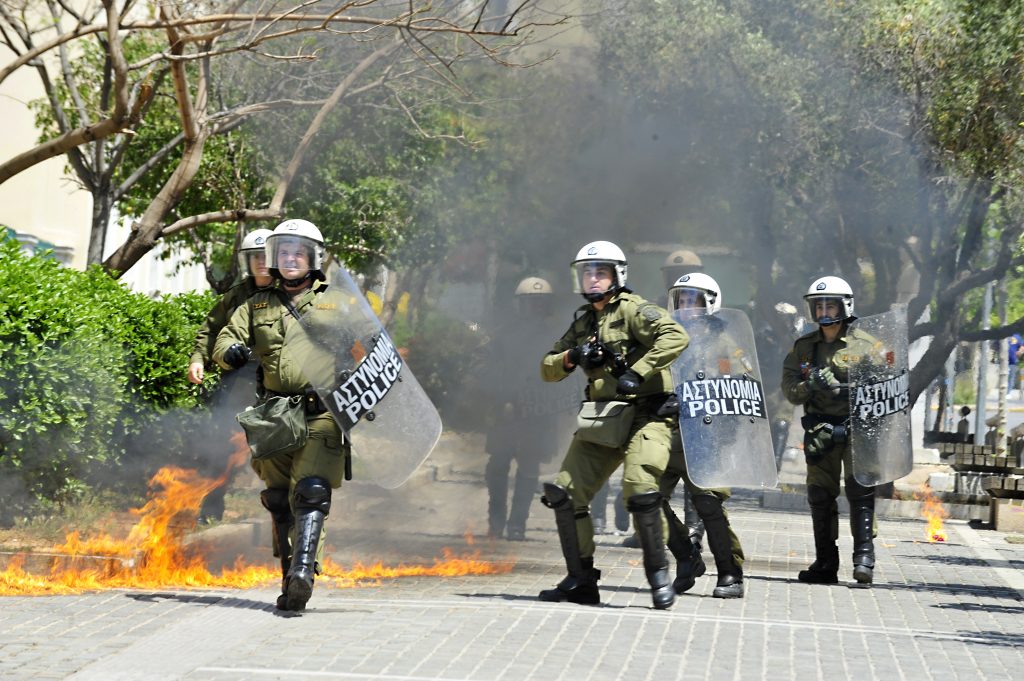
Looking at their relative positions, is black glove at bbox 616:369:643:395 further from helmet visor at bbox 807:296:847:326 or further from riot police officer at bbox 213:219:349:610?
helmet visor at bbox 807:296:847:326

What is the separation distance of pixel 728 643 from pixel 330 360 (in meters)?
2.09

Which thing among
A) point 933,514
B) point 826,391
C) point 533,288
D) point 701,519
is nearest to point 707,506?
point 701,519

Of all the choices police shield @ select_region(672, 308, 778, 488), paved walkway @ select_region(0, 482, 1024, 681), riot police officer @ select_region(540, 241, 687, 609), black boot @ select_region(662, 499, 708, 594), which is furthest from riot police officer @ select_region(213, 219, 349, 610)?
black boot @ select_region(662, 499, 708, 594)

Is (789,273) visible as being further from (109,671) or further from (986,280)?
(109,671)

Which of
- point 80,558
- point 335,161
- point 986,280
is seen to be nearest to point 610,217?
point 335,161

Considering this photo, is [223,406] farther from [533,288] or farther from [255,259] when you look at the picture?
[533,288]

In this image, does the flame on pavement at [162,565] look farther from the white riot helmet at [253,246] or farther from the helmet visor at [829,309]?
the helmet visor at [829,309]

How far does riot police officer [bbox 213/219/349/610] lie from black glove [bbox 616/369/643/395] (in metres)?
1.28

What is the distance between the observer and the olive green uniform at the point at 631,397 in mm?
7055

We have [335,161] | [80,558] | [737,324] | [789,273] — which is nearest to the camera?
[80,558]

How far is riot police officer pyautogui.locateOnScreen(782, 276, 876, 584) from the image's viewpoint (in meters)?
8.65

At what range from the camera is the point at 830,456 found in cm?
871

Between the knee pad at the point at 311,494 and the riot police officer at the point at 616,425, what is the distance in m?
1.16

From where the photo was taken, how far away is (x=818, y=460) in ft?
28.6
